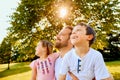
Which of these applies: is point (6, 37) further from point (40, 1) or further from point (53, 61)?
point (53, 61)

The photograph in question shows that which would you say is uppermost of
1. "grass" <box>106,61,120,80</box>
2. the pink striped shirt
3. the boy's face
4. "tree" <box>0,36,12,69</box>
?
the boy's face

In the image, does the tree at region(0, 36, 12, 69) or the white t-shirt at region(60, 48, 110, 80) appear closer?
the white t-shirt at region(60, 48, 110, 80)

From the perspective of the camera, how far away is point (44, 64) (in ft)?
17.9

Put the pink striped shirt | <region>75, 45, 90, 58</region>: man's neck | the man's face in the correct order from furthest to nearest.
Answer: the pink striped shirt < the man's face < <region>75, 45, 90, 58</region>: man's neck

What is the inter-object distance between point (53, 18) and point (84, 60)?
29229 millimetres

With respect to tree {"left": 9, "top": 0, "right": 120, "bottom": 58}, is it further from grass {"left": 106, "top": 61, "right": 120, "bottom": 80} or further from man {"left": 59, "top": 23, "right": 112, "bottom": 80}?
man {"left": 59, "top": 23, "right": 112, "bottom": 80}

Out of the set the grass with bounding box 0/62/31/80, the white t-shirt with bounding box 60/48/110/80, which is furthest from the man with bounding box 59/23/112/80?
the grass with bounding box 0/62/31/80

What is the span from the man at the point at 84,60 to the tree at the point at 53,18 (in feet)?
91.1

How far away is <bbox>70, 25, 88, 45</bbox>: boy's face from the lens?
4.00 metres

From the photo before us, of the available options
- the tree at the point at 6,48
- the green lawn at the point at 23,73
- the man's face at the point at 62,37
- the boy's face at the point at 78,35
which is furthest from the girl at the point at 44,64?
the tree at the point at 6,48

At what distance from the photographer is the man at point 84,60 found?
394 centimetres

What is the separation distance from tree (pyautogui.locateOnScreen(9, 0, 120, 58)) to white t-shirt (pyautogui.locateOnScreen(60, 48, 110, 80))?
27.8 metres

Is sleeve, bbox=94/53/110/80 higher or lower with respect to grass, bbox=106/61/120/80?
higher

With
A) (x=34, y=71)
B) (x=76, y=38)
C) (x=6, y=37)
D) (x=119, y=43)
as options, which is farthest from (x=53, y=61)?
(x=119, y=43)
